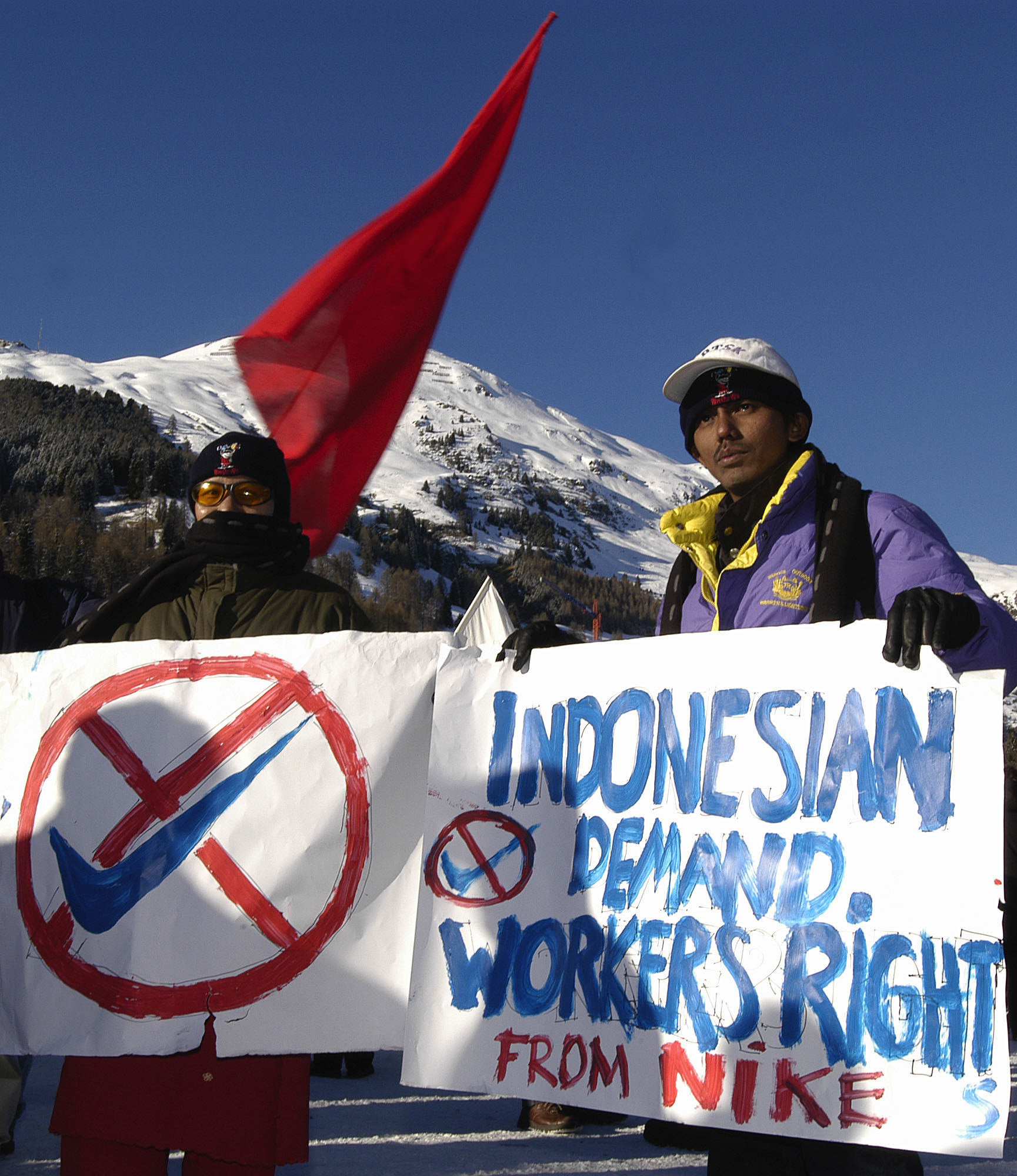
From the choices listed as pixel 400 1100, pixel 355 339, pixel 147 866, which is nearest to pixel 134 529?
pixel 400 1100

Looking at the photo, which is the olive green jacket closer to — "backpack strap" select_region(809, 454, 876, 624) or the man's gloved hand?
"backpack strap" select_region(809, 454, 876, 624)

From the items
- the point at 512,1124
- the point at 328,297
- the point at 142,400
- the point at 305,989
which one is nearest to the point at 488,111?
the point at 328,297

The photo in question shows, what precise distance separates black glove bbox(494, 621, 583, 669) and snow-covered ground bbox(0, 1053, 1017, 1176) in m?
1.90

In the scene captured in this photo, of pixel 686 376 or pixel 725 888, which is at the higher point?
pixel 686 376

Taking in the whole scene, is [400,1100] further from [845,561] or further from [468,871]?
[845,561]

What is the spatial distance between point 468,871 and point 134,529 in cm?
7313

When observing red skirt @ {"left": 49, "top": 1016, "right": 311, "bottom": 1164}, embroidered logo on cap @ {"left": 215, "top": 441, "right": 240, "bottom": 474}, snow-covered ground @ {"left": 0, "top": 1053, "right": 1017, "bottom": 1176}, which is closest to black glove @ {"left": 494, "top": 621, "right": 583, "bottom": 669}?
embroidered logo on cap @ {"left": 215, "top": 441, "right": 240, "bottom": 474}

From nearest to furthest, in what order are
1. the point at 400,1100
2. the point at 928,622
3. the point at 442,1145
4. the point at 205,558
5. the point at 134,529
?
1. the point at 928,622
2. the point at 205,558
3. the point at 442,1145
4. the point at 400,1100
5. the point at 134,529

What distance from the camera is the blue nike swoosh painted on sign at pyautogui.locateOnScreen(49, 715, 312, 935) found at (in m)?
2.15

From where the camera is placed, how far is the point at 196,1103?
1.98 meters

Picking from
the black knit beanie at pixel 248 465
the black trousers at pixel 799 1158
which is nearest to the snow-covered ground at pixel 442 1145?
the black trousers at pixel 799 1158

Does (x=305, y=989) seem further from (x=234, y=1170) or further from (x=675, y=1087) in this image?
(x=675, y=1087)

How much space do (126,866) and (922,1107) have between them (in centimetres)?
154

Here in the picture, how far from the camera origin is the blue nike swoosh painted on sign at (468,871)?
203 cm
